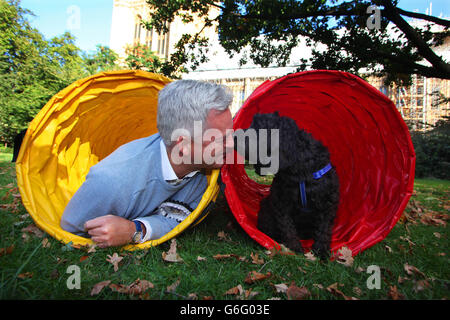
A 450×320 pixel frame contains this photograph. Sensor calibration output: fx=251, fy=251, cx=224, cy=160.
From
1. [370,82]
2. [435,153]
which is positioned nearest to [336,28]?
[435,153]

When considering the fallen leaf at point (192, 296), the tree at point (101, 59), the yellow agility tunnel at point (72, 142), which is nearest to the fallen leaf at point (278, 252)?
the yellow agility tunnel at point (72, 142)

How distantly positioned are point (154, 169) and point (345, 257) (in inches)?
80.3

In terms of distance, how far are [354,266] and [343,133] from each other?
6.85ft

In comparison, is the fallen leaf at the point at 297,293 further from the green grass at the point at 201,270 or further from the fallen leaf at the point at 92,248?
the fallen leaf at the point at 92,248

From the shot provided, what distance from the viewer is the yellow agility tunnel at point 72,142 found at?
241 cm

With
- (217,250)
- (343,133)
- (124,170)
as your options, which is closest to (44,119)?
(124,170)

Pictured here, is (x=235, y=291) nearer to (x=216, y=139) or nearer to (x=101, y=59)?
(x=216, y=139)

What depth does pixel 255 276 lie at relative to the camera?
2.00 m

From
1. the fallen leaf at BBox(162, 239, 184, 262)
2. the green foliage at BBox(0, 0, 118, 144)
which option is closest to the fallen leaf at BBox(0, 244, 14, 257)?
the fallen leaf at BBox(162, 239, 184, 262)

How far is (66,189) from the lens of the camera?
10.9 feet

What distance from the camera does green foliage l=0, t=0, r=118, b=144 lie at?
16.0 meters

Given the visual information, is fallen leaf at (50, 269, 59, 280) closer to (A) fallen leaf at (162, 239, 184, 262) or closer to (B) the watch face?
(B) the watch face
